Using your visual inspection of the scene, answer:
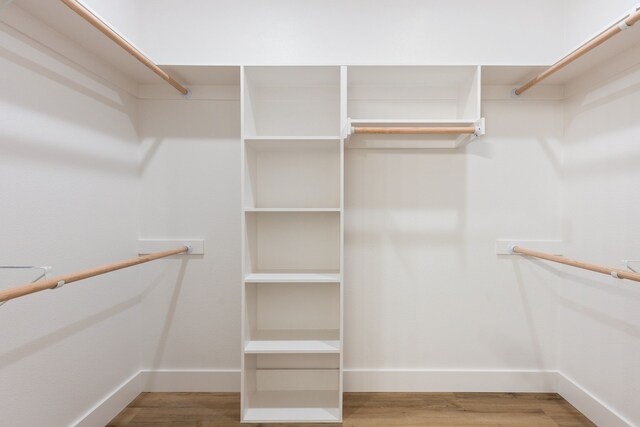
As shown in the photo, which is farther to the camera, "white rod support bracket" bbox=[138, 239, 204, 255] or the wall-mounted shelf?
"white rod support bracket" bbox=[138, 239, 204, 255]

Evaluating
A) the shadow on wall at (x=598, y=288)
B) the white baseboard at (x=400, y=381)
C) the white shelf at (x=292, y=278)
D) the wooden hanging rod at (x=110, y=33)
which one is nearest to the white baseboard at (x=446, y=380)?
the white baseboard at (x=400, y=381)

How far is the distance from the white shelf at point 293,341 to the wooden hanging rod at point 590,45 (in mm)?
1831

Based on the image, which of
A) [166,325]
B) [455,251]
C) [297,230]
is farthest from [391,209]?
[166,325]

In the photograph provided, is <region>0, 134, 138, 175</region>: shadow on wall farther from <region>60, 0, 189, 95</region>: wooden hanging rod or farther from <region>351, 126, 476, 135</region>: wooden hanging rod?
<region>351, 126, 476, 135</region>: wooden hanging rod

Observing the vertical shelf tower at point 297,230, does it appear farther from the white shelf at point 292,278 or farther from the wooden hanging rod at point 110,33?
the wooden hanging rod at point 110,33

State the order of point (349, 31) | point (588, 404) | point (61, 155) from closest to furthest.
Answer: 1. point (61, 155)
2. point (588, 404)
3. point (349, 31)

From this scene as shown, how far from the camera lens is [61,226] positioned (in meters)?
1.61

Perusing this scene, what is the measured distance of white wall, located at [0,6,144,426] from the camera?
4.49 ft

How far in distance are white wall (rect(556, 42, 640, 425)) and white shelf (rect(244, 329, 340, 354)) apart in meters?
1.40

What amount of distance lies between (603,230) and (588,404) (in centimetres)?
97

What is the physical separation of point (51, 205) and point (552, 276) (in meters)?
2.74

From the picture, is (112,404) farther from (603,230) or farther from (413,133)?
(603,230)

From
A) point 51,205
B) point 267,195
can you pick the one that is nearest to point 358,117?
point 267,195

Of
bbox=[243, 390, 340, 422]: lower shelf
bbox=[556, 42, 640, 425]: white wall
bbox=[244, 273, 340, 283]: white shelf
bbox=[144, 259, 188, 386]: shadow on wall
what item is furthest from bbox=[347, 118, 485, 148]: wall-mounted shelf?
bbox=[243, 390, 340, 422]: lower shelf
